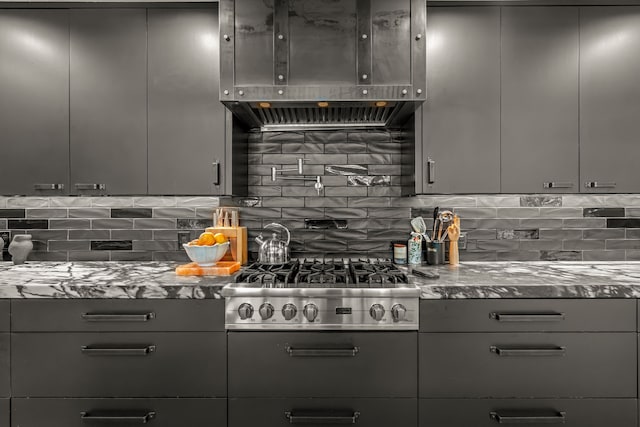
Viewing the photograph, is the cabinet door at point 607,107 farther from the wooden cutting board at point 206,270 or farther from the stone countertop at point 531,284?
the wooden cutting board at point 206,270

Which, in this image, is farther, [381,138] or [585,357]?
[381,138]

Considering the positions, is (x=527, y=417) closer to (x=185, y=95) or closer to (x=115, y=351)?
(x=115, y=351)

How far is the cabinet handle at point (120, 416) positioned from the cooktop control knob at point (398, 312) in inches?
45.1

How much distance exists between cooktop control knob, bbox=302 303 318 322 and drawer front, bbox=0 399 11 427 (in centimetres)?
138

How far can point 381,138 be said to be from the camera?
2467 millimetres

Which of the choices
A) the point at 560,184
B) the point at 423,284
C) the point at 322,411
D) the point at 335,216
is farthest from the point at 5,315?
the point at 560,184

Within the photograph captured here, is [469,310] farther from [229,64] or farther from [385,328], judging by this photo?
[229,64]

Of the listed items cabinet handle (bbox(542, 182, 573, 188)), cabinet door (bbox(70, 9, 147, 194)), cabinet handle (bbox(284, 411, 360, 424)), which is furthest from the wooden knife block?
cabinet handle (bbox(542, 182, 573, 188))

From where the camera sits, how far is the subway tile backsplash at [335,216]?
2424 mm

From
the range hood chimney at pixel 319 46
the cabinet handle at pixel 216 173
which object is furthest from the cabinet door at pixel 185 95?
the range hood chimney at pixel 319 46

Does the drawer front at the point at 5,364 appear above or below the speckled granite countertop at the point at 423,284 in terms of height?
below

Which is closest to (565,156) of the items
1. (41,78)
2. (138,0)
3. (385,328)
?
(385,328)

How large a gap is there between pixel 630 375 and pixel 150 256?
2637 millimetres

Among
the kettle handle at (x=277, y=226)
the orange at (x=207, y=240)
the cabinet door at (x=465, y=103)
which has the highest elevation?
the cabinet door at (x=465, y=103)
